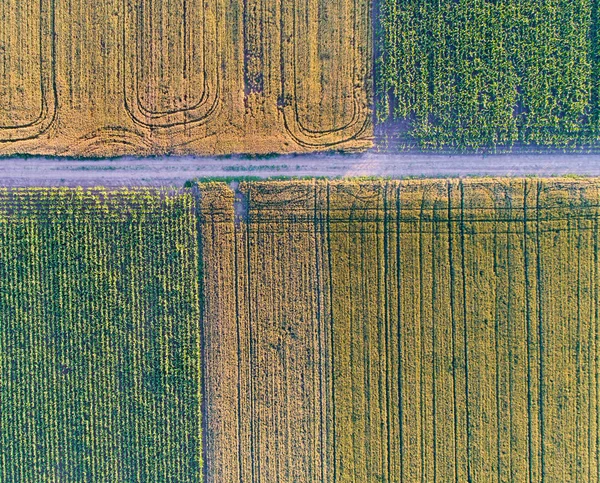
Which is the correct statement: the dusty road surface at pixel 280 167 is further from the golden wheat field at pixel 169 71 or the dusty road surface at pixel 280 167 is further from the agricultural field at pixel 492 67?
the agricultural field at pixel 492 67

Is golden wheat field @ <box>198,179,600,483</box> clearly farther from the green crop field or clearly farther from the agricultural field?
the agricultural field

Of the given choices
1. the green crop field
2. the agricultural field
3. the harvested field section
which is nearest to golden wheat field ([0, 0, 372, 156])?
the agricultural field

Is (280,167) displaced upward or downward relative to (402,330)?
upward

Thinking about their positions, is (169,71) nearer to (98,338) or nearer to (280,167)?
(280,167)

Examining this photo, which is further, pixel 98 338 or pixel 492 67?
pixel 492 67

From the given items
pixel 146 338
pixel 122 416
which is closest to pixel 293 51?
pixel 146 338

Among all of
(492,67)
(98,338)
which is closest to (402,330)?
(492,67)
